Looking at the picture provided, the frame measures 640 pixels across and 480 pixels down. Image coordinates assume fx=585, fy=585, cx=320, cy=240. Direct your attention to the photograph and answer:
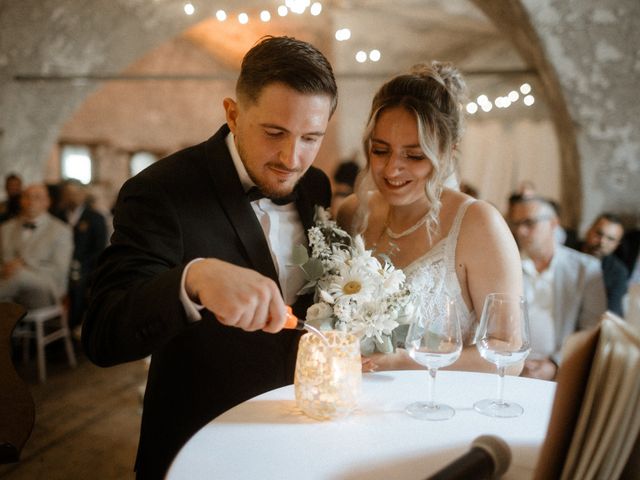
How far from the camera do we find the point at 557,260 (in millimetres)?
3725

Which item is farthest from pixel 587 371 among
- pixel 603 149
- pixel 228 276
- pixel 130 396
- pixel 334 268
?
pixel 603 149

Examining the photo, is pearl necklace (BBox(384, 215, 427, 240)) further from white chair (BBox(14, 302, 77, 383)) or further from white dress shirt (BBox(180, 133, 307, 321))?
white chair (BBox(14, 302, 77, 383))

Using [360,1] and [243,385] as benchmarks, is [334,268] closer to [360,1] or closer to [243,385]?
[243,385]

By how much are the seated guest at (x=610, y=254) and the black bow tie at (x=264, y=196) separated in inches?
125

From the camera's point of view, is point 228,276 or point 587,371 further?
point 228,276

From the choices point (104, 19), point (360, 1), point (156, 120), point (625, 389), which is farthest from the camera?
point (156, 120)

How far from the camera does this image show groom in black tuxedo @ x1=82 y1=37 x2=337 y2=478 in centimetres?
153

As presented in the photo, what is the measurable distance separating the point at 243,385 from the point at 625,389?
3.76 ft

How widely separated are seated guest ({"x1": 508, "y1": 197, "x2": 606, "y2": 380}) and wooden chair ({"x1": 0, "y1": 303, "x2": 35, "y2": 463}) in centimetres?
272

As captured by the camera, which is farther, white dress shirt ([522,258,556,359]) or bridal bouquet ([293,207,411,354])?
white dress shirt ([522,258,556,359])

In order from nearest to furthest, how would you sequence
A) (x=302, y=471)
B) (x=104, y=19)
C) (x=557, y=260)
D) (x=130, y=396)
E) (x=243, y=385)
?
(x=302, y=471) < (x=243, y=385) < (x=557, y=260) < (x=130, y=396) < (x=104, y=19)

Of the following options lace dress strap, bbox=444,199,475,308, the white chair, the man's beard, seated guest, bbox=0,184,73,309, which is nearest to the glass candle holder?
the man's beard

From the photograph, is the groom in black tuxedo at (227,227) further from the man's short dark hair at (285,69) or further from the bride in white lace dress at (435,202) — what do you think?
the bride in white lace dress at (435,202)

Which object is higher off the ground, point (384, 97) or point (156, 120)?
point (156, 120)
